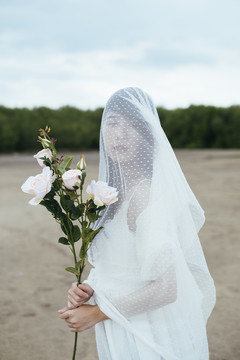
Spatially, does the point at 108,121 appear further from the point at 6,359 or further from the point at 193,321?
the point at 6,359

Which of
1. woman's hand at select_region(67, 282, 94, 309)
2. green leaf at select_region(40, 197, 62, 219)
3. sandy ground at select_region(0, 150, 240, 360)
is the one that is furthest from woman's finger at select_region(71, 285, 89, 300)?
sandy ground at select_region(0, 150, 240, 360)

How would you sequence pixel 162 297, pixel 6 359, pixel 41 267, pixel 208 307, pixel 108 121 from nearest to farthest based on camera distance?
1. pixel 162 297
2. pixel 108 121
3. pixel 208 307
4. pixel 6 359
5. pixel 41 267

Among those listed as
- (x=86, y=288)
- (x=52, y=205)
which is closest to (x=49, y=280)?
(x=86, y=288)

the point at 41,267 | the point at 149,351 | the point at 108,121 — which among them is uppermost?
the point at 108,121

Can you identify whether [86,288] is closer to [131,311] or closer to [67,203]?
[131,311]

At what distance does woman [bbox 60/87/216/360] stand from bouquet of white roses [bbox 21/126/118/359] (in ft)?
0.44

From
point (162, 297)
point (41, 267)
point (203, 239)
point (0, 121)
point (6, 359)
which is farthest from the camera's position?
point (0, 121)

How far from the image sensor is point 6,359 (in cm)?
365

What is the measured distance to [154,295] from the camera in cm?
181

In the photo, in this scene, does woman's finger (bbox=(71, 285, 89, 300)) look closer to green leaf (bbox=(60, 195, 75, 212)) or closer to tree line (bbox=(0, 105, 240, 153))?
green leaf (bbox=(60, 195, 75, 212))

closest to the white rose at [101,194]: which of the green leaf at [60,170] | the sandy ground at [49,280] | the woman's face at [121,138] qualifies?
the green leaf at [60,170]

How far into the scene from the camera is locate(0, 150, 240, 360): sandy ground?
3.86 m

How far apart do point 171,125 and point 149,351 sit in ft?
76.6

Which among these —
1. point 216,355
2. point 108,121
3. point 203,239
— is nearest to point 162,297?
point 108,121
